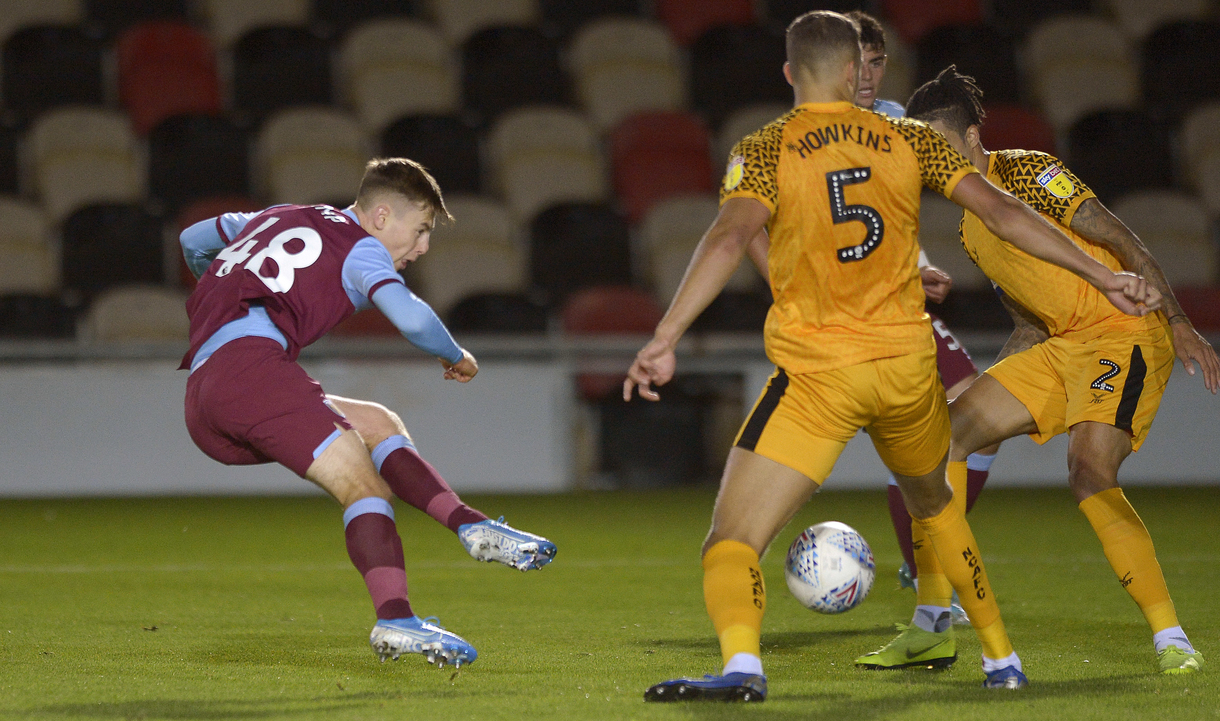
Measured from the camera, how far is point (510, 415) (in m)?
11.0

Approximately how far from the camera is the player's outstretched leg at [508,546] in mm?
3846

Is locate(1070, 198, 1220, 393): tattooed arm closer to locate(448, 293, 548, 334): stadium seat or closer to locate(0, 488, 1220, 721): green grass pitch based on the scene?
locate(0, 488, 1220, 721): green grass pitch

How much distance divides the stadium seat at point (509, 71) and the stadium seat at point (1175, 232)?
5766 mm

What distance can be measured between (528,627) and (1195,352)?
7.89ft

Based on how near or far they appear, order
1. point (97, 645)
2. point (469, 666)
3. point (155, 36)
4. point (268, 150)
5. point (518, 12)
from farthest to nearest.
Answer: point (518, 12), point (155, 36), point (268, 150), point (97, 645), point (469, 666)

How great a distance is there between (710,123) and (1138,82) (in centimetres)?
469

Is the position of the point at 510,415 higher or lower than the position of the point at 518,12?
lower

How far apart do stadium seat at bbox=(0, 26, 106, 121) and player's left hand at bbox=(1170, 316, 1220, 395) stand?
12.4 m

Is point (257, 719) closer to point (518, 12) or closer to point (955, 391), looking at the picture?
point (955, 391)

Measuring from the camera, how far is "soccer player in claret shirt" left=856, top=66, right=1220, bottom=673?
4156 mm

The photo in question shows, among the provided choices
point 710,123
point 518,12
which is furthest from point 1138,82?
point 518,12

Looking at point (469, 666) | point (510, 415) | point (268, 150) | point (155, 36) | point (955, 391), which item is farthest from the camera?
point (155, 36)

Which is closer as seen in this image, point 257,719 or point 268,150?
point 257,719

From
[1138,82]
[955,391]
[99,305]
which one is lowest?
[955,391]
